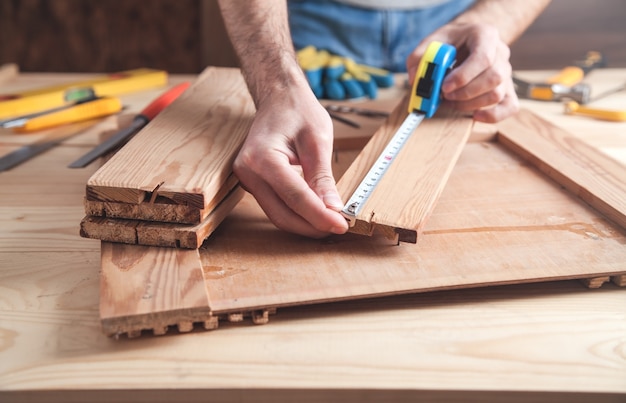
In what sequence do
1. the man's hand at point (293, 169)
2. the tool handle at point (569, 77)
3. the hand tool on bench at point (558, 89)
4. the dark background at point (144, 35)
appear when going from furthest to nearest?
the dark background at point (144, 35) → the tool handle at point (569, 77) → the hand tool on bench at point (558, 89) → the man's hand at point (293, 169)

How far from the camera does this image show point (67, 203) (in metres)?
1.25

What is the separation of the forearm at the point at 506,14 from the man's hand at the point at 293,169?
0.89m

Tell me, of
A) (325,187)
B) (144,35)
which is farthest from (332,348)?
(144,35)

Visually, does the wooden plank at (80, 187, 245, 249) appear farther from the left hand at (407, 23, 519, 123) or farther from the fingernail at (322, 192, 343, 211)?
the left hand at (407, 23, 519, 123)

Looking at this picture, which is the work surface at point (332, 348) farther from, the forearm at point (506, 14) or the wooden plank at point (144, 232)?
the forearm at point (506, 14)

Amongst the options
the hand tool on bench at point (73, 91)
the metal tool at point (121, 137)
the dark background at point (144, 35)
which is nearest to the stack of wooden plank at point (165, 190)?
the metal tool at point (121, 137)

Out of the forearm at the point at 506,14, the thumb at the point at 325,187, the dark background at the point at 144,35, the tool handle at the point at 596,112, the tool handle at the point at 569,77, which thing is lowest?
the dark background at the point at 144,35

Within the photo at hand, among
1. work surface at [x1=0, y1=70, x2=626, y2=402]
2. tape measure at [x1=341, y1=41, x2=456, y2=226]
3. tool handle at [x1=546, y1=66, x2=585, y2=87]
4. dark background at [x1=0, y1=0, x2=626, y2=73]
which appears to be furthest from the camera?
dark background at [x1=0, y1=0, x2=626, y2=73]

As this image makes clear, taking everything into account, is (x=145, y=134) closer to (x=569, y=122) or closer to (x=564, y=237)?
(x=564, y=237)

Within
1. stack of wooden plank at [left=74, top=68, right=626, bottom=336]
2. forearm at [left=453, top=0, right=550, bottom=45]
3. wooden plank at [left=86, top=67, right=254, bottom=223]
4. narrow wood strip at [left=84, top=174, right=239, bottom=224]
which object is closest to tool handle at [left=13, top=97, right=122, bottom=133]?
wooden plank at [left=86, top=67, right=254, bottom=223]

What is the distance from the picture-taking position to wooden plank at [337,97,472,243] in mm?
1032

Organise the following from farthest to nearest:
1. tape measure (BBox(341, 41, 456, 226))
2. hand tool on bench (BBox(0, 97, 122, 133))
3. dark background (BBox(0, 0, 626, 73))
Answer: dark background (BBox(0, 0, 626, 73))
hand tool on bench (BBox(0, 97, 122, 133))
tape measure (BBox(341, 41, 456, 226))

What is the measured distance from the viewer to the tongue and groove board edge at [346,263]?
2.88 feet

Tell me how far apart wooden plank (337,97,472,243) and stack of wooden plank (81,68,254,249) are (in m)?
0.22
